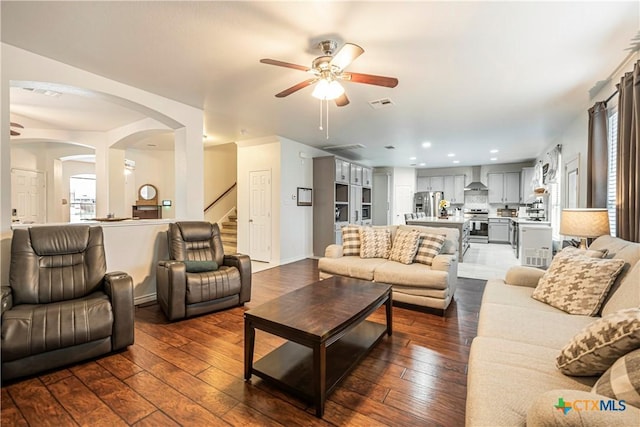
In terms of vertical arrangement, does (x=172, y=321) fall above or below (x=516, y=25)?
below

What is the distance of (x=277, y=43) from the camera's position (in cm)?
244

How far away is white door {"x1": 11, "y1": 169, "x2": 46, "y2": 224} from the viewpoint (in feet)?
19.8

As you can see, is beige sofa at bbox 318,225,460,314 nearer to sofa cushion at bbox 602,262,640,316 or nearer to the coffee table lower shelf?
the coffee table lower shelf

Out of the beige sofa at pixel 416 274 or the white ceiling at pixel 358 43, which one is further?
the beige sofa at pixel 416 274

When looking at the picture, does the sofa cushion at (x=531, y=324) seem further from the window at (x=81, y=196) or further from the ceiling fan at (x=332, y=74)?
the window at (x=81, y=196)

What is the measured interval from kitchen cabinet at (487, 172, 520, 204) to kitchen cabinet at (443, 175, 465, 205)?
82 centimetres

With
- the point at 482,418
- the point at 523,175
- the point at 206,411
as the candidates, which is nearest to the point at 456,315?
the point at 482,418

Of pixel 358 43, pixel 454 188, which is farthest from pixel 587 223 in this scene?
pixel 454 188

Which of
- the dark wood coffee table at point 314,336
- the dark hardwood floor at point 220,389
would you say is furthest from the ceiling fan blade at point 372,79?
the dark hardwood floor at point 220,389

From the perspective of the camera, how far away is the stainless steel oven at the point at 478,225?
9.16 m

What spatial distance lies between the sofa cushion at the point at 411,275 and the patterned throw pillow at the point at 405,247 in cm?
11

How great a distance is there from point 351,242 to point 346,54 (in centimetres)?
258

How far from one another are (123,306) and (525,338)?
289 centimetres

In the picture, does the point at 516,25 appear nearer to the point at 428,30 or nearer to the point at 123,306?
the point at 428,30
